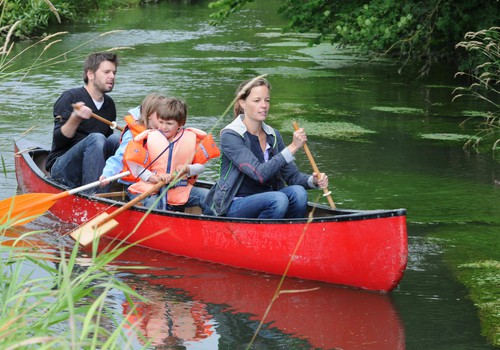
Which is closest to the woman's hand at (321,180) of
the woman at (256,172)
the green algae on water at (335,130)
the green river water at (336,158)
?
the woman at (256,172)

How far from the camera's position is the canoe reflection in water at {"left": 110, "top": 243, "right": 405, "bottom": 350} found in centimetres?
434

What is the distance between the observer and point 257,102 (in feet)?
16.9

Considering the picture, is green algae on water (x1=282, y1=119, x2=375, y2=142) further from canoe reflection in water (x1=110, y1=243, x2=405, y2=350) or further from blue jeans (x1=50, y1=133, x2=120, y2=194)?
canoe reflection in water (x1=110, y1=243, x2=405, y2=350)

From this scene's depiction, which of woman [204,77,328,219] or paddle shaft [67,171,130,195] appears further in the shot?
paddle shaft [67,171,130,195]

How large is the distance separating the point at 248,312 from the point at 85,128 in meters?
2.30

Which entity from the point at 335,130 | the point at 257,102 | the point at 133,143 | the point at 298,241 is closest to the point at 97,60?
the point at 133,143

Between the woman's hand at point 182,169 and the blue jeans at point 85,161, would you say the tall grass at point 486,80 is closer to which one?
the blue jeans at point 85,161

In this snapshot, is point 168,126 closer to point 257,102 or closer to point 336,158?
point 257,102

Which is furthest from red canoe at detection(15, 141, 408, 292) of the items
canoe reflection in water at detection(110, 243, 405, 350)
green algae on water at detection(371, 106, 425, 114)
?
green algae on water at detection(371, 106, 425, 114)

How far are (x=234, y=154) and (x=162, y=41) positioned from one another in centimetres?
1301

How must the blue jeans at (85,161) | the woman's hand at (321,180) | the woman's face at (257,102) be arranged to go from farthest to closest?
the blue jeans at (85,161) → the woman's hand at (321,180) → the woman's face at (257,102)

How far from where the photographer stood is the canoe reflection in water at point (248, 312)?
434cm

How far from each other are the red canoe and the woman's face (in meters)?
0.57

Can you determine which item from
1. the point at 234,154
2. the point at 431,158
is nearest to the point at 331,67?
the point at 431,158
